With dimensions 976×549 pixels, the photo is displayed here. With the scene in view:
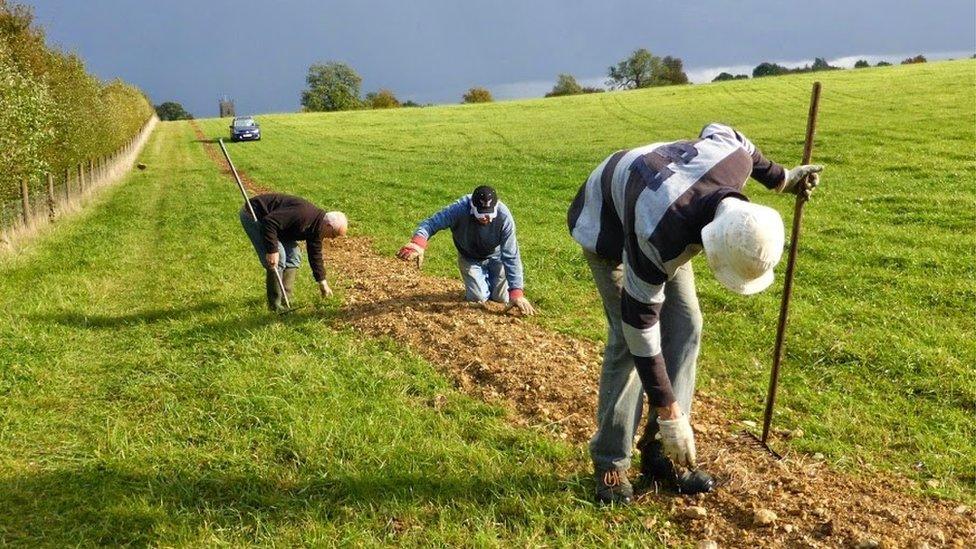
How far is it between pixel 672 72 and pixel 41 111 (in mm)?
91450

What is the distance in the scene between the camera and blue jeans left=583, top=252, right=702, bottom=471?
11.4 ft

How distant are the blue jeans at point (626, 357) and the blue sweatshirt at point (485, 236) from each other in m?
3.51

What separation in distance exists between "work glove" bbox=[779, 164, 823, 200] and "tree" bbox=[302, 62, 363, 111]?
91.1 metres

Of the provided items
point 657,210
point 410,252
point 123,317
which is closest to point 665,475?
point 657,210

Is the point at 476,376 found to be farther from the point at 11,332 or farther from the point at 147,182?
the point at 147,182

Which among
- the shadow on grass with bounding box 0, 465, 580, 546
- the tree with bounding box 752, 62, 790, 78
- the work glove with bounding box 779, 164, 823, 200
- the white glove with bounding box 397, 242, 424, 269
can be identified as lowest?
the shadow on grass with bounding box 0, 465, 580, 546

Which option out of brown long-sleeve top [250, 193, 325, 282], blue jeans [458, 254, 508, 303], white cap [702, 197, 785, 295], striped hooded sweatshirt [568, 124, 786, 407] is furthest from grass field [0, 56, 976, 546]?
white cap [702, 197, 785, 295]

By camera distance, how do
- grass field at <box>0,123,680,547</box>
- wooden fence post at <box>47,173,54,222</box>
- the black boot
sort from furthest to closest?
wooden fence post at <box>47,173,54,222</box>
the black boot
grass field at <box>0,123,680,547</box>

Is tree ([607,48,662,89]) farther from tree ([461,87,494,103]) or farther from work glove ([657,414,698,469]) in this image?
work glove ([657,414,698,469])

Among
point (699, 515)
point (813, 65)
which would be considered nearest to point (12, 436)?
point (699, 515)

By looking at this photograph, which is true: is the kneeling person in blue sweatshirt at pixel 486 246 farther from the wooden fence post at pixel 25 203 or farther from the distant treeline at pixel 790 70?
the distant treeline at pixel 790 70

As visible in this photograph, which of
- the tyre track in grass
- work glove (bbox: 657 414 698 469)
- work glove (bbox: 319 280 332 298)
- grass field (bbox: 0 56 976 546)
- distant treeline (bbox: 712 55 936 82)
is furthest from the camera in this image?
A: distant treeline (bbox: 712 55 936 82)

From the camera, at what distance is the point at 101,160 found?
2408cm

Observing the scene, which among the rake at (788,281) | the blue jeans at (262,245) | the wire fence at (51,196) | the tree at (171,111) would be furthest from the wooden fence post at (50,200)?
the tree at (171,111)
